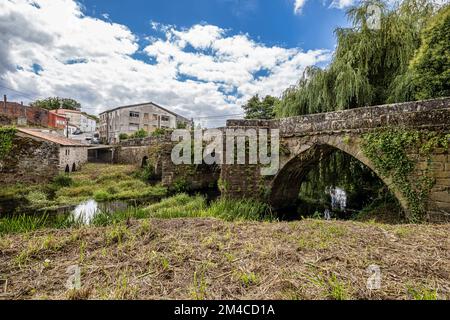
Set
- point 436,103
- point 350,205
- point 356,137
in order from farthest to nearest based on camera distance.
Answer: point 350,205 → point 356,137 → point 436,103

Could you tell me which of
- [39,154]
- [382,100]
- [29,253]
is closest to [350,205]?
[382,100]

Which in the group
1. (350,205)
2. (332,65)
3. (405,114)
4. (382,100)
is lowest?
(350,205)

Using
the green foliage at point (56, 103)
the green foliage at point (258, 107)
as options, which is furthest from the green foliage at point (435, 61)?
the green foliage at point (56, 103)

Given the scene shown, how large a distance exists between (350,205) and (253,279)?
Answer: 26.9 feet

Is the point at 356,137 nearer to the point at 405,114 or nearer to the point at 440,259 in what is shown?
the point at 405,114

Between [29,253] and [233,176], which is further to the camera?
[233,176]

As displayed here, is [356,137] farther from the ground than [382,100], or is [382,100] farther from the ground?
[382,100]

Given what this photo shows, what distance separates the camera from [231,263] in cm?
204

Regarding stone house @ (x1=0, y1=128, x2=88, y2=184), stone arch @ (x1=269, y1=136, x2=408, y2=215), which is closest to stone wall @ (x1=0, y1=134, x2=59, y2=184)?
stone house @ (x1=0, y1=128, x2=88, y2=184)

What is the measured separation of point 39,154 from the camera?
10883 mm

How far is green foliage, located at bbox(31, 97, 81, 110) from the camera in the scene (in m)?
48.3

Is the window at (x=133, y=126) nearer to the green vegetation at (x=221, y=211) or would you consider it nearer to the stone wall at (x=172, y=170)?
the stone wall at (x=172, y=170)

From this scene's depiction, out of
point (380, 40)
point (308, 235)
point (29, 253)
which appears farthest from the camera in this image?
point (380, 40)

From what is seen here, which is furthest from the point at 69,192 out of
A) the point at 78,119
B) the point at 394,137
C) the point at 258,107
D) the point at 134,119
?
the point at 78,119
